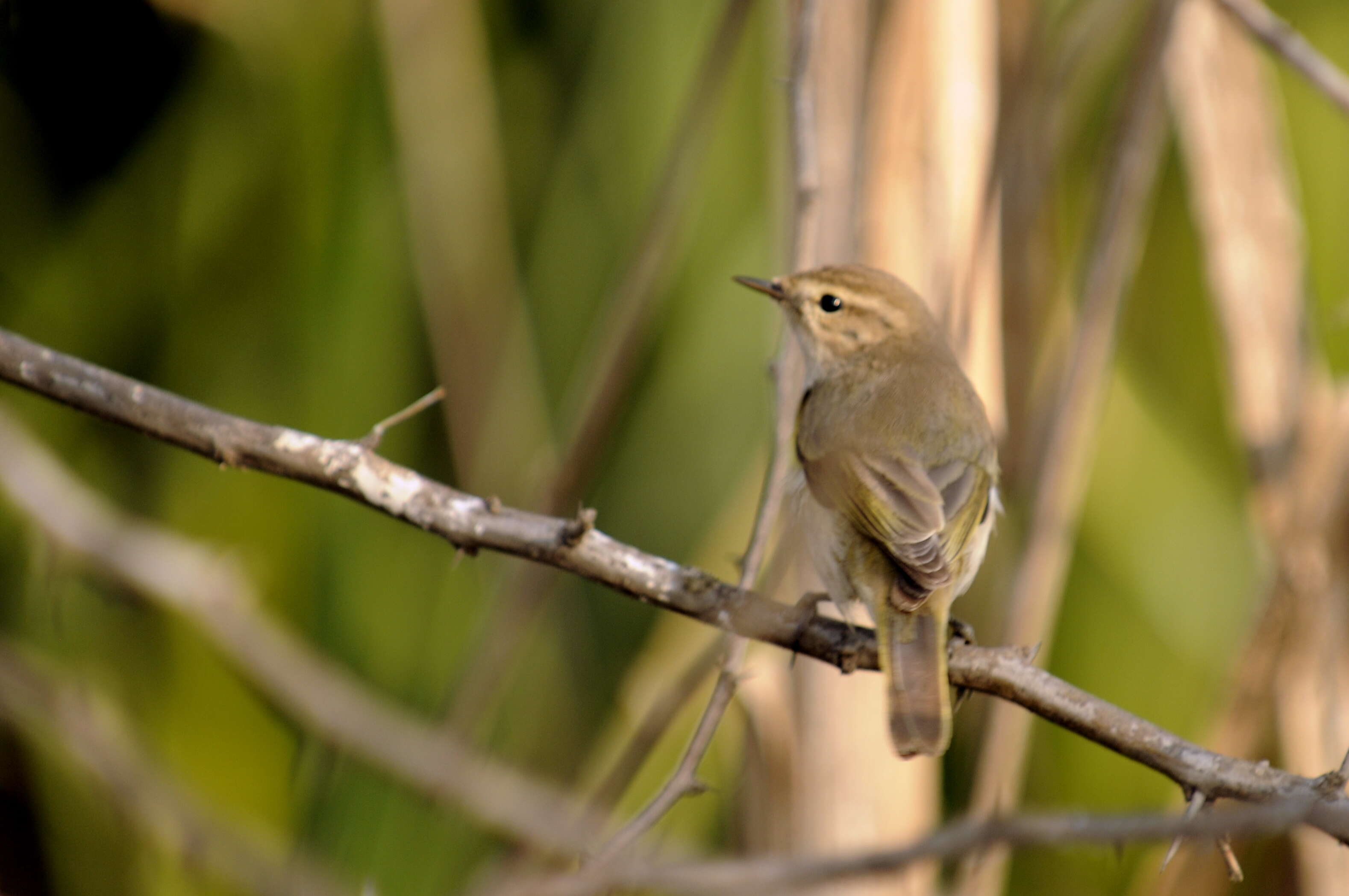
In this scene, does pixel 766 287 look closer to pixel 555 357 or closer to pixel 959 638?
pixel 959 638

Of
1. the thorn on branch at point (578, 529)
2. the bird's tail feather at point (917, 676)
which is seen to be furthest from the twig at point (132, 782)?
the bird's tail feather at point (917, 676)

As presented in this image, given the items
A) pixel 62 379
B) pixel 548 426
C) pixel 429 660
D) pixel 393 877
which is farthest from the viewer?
pixel 548 426

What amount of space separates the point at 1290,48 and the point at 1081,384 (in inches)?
33.8

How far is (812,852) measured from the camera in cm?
274

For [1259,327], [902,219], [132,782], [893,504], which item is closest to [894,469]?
[893,504]

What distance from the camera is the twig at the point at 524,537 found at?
1.81m

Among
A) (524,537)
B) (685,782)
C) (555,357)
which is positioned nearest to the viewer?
(685,782)

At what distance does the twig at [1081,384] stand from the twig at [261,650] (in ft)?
3.12

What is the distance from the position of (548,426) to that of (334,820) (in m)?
1.41

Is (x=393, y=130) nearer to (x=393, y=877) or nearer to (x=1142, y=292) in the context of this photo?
(x=393, y=877)

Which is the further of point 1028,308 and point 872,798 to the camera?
point 1028,308

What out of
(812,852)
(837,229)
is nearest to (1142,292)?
(837,229)

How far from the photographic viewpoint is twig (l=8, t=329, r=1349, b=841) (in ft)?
5.95

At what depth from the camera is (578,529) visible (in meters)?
1.82
